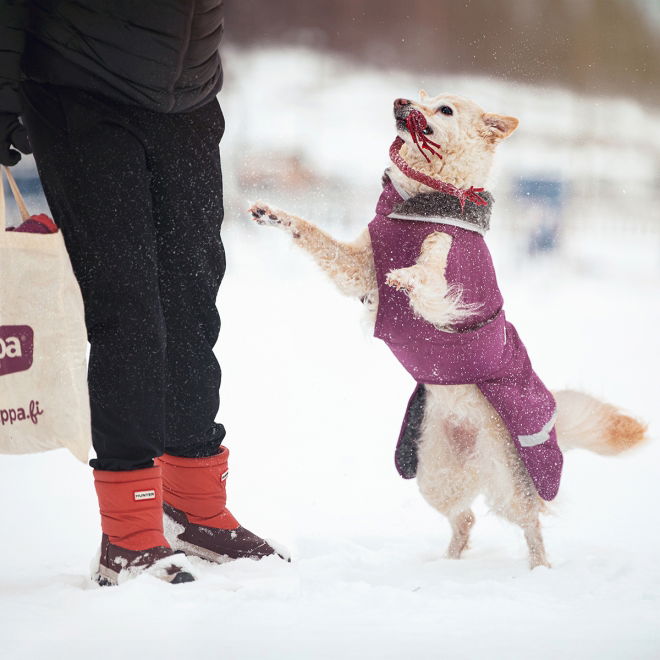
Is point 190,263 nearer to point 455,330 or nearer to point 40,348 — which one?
point 40,348

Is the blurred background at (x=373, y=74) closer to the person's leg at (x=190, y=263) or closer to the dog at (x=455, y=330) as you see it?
the dog at (x=455, y=330)

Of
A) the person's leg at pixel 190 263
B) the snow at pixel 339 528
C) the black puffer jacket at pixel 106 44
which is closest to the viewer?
the snow at pixel 339 528

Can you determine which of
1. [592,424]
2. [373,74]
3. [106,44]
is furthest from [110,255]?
[373,74]

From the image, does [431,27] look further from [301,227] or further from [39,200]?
[301,227]

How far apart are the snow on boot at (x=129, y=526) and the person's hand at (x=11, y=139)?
0.46 metres

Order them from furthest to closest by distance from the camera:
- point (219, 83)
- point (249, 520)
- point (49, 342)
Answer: point (249, 520) → point (219, 83) → point (49, 342)

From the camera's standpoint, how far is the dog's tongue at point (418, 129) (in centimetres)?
121

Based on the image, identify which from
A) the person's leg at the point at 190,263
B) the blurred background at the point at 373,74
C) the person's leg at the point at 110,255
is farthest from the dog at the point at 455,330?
the blurred background at the point at 373,74

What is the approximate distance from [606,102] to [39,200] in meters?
2.86

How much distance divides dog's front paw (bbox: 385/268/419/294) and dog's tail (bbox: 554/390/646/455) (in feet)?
1.62

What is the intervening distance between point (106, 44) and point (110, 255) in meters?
0.28

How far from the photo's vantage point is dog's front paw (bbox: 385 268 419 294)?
3.73 ft

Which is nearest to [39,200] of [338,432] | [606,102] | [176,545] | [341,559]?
[338,432]

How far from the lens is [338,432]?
204cm
